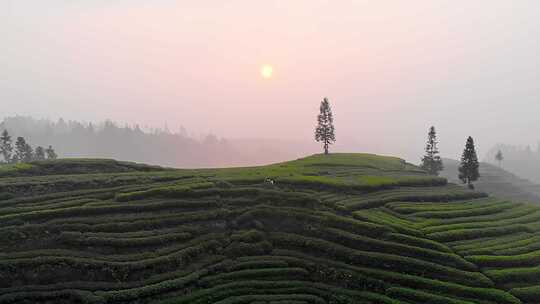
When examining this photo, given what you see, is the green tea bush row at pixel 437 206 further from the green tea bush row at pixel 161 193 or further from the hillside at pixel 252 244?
the green tea bush row at pixel 161 193

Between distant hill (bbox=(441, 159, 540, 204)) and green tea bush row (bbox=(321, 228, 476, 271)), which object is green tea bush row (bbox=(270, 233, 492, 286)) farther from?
distant hill (bbox=(441, 159, 540, 204))

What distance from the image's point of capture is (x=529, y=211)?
157 ft

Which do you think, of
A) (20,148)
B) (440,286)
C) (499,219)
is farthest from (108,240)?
(20,148)

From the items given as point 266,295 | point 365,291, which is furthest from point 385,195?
point 266,295

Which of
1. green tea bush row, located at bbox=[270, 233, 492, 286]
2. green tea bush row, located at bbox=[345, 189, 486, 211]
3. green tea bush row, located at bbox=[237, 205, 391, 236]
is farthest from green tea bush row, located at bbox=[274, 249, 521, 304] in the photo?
green tea bush row, located at bbox=[345, 189, 486, 211]

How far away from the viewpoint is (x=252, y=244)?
116 ft

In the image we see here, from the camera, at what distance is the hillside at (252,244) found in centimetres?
2948

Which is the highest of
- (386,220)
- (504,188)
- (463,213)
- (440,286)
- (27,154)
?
(27,154)

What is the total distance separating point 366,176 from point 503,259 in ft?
82.5

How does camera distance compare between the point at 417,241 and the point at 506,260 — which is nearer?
the point at 506,260

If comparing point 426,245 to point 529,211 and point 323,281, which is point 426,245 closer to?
point 323,281

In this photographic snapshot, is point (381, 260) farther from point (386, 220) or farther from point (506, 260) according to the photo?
point (506, 260)

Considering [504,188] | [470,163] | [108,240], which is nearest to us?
[108,240]

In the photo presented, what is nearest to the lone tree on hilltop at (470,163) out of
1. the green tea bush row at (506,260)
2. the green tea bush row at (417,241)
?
the green tea bush row at (506,260)
